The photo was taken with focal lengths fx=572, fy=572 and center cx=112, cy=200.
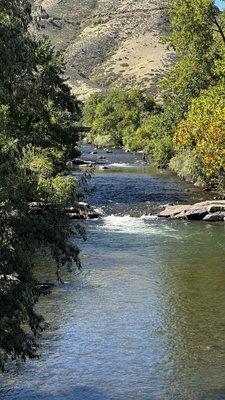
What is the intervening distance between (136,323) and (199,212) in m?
21.8

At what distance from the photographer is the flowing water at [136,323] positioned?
1647 cm

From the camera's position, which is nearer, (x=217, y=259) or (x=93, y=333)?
(x=93, y=333)

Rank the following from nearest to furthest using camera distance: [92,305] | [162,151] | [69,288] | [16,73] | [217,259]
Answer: [16,73], [92,305], [69,288], [217,259], [162,151]

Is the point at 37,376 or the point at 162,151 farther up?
the point at 162,151

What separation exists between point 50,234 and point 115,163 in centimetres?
7015

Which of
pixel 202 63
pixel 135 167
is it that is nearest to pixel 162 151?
pixel 135 167

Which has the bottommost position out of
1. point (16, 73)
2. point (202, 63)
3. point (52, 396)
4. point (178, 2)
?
point (52, 396)

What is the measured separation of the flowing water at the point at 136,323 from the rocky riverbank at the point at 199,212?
10.3ft

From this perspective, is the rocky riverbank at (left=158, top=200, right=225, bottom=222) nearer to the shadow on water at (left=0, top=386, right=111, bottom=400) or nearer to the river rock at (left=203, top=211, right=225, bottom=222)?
the river rock at (left=203, top=211, right=225, bottom=222)

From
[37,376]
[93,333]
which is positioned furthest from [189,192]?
[37,376]

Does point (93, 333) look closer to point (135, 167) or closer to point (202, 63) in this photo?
point (202, 63)

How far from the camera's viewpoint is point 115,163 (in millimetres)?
82750

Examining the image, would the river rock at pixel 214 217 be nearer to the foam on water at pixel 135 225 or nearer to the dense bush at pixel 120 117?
the foam on water at pixel 135 225

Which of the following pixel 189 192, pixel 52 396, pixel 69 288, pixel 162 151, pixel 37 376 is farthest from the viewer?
pixel 162 151
